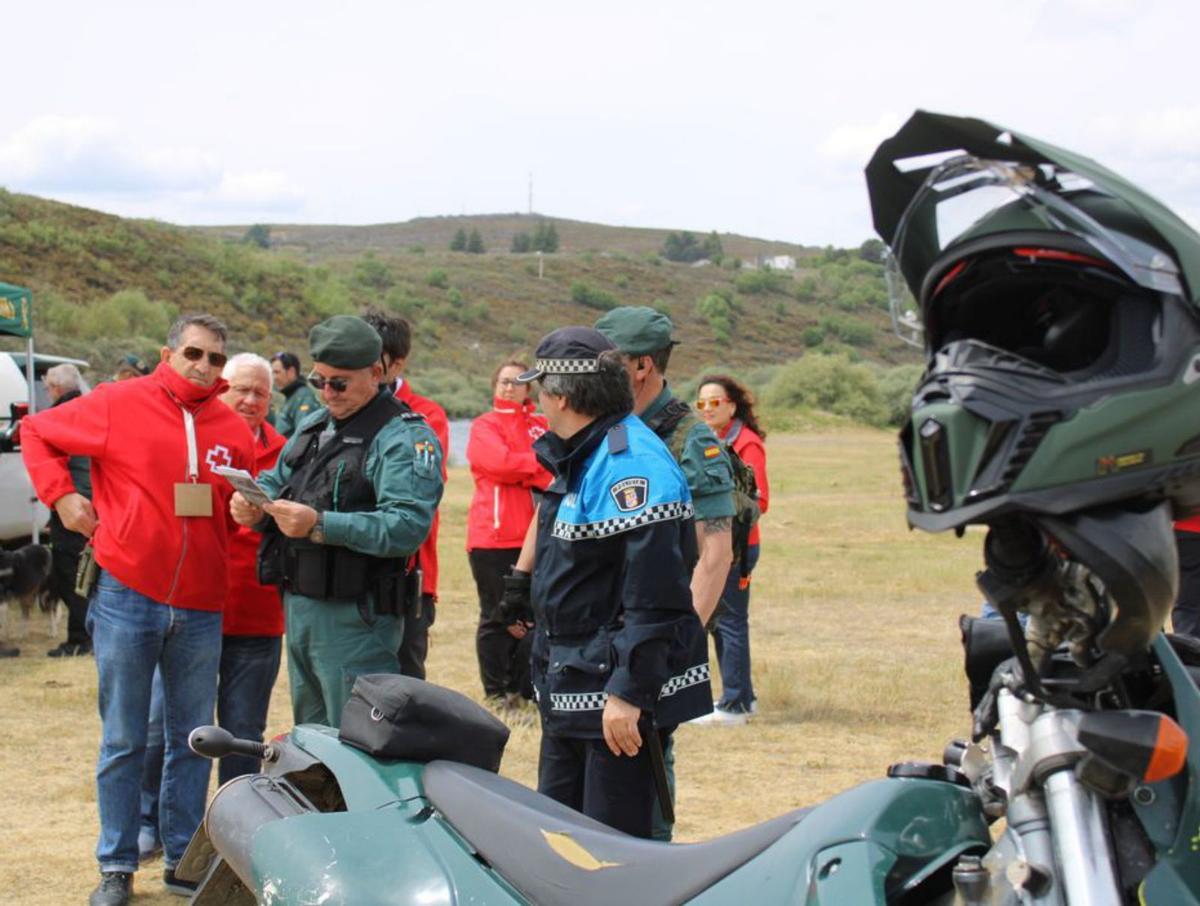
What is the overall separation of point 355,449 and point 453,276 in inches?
3180

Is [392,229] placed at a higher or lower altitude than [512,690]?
higher

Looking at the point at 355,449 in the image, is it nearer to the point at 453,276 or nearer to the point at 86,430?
the point at 86,430

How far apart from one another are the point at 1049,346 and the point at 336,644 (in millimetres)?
3636

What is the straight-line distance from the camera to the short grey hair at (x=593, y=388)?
4.16m

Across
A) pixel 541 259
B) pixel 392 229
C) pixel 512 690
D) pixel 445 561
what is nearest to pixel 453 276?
pixel 541 259

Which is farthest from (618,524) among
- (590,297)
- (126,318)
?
(590,297)

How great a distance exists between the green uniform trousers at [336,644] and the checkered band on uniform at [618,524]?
4.29 feet

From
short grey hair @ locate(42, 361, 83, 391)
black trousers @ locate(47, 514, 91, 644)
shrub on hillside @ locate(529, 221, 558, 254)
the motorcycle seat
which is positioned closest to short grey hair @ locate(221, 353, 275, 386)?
the motorcycle seat

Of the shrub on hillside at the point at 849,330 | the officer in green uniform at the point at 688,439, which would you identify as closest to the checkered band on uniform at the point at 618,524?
the officer in green uniform at the point at 688,439

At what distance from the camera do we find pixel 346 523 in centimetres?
500

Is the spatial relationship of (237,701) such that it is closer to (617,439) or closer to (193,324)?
(193,324)

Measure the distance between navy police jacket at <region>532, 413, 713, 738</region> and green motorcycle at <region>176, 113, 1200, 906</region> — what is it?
5.64 ft

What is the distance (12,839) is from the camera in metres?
6.24

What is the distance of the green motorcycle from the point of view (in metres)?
1.79
